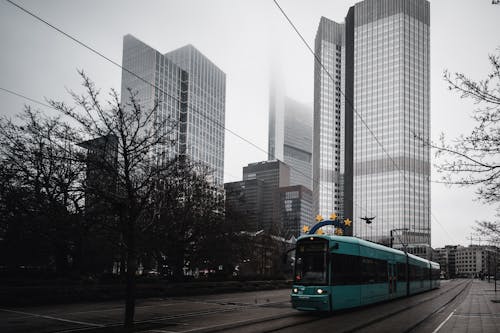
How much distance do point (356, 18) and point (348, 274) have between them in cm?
17972

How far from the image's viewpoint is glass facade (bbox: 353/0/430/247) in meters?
156

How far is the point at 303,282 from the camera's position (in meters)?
18.3

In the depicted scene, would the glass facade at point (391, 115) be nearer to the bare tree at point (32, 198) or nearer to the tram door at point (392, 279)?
the tram door at point (392, 279)

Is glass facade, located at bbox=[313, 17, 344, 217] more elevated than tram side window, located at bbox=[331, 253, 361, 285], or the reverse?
glass facade, located at bbox=[313, 17, 344, 217]

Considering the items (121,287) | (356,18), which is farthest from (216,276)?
(356,18)

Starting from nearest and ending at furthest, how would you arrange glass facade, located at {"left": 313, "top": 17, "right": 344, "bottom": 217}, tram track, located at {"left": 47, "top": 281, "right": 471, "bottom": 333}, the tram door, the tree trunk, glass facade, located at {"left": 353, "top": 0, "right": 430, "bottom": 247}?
tram track, located at {"left": 47, "top": 281, "right": 471, "bottom": 333} → the tree trunk → the tram door → glass facade, located at {"left": 353, "top": 0, "right": 430, "bottom": 247} → glass facade, located at {"left": 313, "top": 17, "right": 344, "bottom": 217}

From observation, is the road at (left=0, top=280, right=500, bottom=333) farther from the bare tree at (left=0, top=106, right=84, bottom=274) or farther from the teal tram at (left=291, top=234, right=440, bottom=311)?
the bare tree at (left=0, top=106, right=84, bottom=274)

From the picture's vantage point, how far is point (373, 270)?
23094mm

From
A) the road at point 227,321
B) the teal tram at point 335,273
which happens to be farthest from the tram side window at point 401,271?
the road at point 227,321

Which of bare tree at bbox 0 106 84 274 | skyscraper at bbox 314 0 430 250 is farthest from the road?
skyscraper at bbox 314 0 430 250

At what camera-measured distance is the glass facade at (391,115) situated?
513ft

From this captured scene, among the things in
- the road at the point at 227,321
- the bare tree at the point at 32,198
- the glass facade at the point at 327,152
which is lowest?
the road at the point at 227,321

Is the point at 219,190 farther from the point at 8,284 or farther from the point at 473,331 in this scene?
the point at 473,331

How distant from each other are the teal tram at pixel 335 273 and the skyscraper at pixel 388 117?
130 metres
